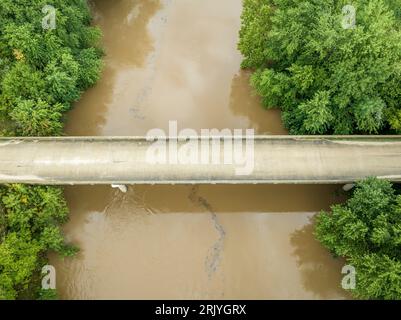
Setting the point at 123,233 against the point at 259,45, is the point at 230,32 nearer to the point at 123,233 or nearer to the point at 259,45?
the point at 259,45

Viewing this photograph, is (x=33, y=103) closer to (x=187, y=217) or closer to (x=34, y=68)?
(x=34, y=68)

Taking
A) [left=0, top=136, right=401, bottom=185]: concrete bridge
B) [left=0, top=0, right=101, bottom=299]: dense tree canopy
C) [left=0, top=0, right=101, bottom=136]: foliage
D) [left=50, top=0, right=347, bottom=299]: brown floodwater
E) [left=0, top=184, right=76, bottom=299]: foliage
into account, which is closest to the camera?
[left=0, top=184, right=76, bottom=299]: foliage

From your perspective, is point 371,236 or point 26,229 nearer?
point 371,236

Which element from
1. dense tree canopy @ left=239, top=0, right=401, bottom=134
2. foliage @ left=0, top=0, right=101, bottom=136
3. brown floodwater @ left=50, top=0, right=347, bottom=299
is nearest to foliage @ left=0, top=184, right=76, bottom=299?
brown floodwater @ left=50, top=0, right=347, bottom=299

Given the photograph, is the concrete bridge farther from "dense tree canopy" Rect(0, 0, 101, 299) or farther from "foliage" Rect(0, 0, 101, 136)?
"foliage" Rect(0, 0, 101, 136)

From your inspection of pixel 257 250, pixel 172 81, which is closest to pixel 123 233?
pixel 257 250

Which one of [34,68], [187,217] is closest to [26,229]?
[187,217]
